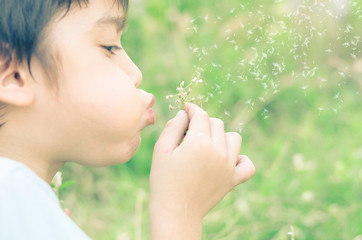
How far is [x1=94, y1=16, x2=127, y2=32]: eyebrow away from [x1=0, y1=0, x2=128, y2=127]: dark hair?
0.33 ft

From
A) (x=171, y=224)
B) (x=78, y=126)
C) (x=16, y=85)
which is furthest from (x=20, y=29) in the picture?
(x=171, y=224)

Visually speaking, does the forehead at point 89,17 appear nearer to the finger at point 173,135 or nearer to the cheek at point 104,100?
Result: the cheek at point 104,100

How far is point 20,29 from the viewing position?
1.02 m

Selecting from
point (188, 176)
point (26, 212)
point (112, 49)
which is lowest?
point (26, 212)

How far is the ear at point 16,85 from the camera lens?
1.02 m

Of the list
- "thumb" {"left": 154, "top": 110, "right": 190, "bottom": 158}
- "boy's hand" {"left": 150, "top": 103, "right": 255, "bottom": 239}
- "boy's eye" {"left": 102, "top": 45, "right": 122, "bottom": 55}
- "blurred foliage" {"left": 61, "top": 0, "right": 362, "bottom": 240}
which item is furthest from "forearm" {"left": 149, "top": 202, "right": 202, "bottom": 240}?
"blurred foliage" {"left": 61, "top": 0, "right": 362, "bottom": 240}

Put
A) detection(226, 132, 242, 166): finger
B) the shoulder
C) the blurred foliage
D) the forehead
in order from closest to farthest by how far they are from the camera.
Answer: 1. the shoulder
2. the forehead
3. detection(226, 132, 242, 166): finger
4. the blurred foliage

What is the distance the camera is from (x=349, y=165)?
6.64 ft

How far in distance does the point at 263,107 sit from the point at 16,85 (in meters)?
1.50

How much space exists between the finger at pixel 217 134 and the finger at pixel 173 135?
6 centimetres

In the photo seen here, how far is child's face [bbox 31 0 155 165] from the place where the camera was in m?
1.04

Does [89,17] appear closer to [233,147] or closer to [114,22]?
[114,22]

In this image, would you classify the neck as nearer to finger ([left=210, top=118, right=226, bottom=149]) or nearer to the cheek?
the cheek

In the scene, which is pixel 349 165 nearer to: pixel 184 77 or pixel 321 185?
pixel 321 185
